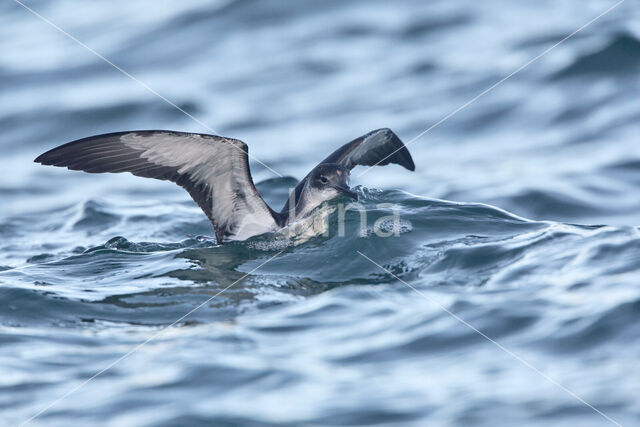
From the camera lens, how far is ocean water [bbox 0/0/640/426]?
206 inches

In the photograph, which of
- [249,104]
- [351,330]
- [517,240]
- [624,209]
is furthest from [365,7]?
[351,330]

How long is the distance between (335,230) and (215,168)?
142 centimetres

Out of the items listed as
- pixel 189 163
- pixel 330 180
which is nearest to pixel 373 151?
pixel 330 180

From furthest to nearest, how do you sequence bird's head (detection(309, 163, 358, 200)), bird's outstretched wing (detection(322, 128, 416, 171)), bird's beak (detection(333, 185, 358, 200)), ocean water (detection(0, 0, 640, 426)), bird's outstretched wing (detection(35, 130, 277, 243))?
bird's outstretched wing (detection(322, 128, 416, 171)) < bird's head (detection(309, 163, 358, 200)) < bird's beak (detection(333, 185, 358, 200)) < bird's outstretched wing (detection(35, 130, 277, 243)) < ocean water (detection(0, 0, 640, 426))

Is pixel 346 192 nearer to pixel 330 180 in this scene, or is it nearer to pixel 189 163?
pixel 330 180

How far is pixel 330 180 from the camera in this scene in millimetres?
7996

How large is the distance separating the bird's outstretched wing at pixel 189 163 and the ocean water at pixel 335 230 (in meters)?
0.39

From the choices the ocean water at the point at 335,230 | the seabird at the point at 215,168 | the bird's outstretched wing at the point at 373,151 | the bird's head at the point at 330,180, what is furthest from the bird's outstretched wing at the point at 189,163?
the bird's outstretched wing at the point at 373,151

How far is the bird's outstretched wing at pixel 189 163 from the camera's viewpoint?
277 inches

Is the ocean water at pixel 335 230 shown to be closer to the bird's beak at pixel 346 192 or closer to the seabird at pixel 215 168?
the seabird at pixel 215 168

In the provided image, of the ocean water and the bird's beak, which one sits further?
the bird's beak

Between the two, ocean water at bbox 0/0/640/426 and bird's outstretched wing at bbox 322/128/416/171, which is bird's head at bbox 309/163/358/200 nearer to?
bird's outstretched wing at bbox 322/128/416/171

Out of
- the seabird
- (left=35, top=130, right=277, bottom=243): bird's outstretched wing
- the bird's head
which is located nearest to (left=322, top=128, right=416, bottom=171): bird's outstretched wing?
the seabird

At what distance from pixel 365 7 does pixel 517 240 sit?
8.15m
